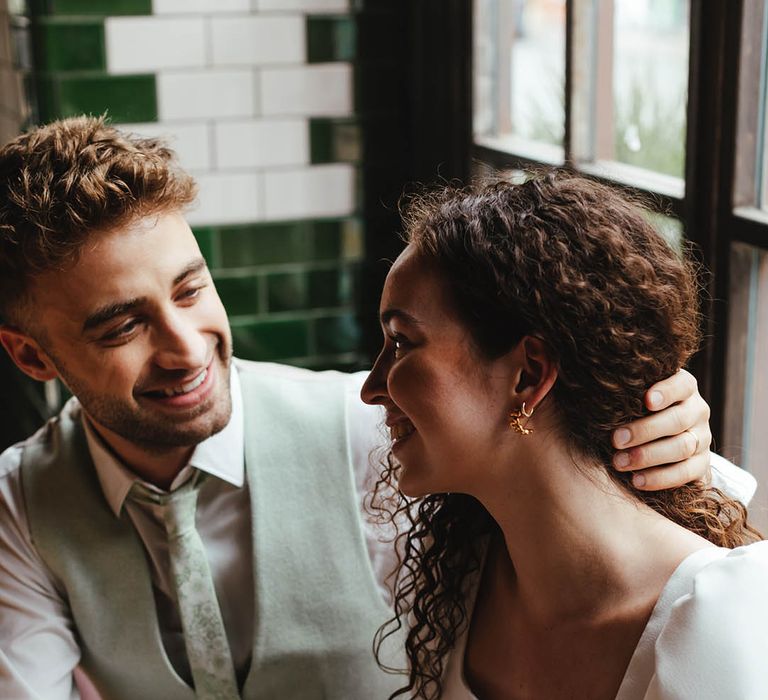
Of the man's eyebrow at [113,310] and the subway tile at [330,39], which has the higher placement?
the subway tile at [330,39]

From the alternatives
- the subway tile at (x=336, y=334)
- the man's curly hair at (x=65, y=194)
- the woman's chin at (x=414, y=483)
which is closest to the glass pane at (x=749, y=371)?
the woman's chin at (x=414, y=483)

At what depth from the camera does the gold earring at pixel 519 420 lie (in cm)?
129

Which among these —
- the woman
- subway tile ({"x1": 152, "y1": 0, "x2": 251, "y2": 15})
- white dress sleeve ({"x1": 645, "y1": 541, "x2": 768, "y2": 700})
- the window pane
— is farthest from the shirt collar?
subway tile ({"x1": 152, "y1": 0, "x2": 251, "y2": 15})

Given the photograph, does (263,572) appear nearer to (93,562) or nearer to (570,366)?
(93,562)

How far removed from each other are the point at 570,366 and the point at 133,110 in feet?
5.59

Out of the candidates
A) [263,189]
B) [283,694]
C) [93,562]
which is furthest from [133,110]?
[283,694]

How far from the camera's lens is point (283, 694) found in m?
1.81

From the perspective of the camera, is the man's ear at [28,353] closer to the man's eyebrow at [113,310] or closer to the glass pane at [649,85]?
the man's eyebrow at [113,310]

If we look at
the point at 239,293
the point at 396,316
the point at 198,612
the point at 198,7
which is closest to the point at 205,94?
the point at 198,7

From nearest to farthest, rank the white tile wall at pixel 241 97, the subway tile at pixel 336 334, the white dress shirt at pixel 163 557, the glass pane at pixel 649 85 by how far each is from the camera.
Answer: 1. the white dress shirt at pixel 163 557
2. the glass pane at pixel 649 85
3. the white tile wall at pixel 241 97
4. the subway tile at pixel 336 334

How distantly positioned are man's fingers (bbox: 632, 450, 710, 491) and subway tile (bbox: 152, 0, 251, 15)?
1.76 m

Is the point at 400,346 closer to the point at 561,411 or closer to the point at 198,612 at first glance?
the point at 561,411

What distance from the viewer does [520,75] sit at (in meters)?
2.56

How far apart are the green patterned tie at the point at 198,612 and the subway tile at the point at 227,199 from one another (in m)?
1.12
